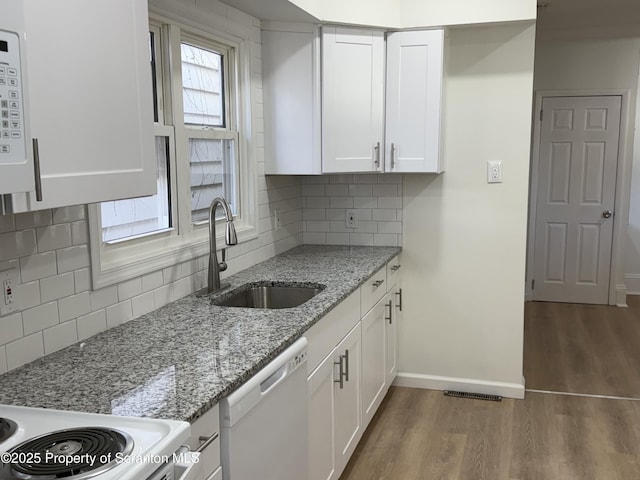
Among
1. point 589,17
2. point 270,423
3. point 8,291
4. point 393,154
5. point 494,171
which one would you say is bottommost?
point 270,423

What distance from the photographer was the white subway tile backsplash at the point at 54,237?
5.79ft

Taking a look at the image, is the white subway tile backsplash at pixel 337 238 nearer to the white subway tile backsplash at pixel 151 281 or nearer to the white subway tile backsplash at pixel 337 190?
the white subway tile backsplash at pixel 337 190

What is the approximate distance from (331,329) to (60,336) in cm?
103

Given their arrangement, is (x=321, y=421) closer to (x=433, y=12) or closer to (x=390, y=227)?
(x=390, y=227)

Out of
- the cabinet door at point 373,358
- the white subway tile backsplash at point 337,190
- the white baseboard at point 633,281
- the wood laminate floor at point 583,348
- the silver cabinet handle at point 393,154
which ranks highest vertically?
the silver cabinet handle at point 393,154

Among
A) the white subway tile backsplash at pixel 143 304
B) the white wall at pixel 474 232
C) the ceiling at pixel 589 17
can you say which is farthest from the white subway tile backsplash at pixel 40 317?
the ceiling at pixel 589 17

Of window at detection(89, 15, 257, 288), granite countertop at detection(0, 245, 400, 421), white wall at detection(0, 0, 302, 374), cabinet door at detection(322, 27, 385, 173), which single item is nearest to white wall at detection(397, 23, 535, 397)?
cabinet door at detection(322, 27, 385, 173)

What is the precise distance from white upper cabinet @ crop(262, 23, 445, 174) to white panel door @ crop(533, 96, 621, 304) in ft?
9.64

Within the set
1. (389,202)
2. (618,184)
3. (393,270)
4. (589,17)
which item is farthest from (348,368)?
(618,184)

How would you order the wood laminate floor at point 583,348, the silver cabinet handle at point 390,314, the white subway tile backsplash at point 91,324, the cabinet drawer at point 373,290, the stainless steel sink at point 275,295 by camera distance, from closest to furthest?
the white subway tile backsplash at point 91,324, the stainless steel sink at point 275,295, the cabinet drawer at point 373,290, the silver cabinet handle at point 390,314, the wood laminate floor at point 583,348

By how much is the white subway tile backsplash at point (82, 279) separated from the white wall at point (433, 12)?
1964 mm

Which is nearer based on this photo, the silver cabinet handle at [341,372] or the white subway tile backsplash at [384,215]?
the silver cabinet handle at [341,372]

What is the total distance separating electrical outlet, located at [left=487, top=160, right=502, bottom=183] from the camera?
3.56 metres

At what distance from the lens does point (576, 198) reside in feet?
19.4
